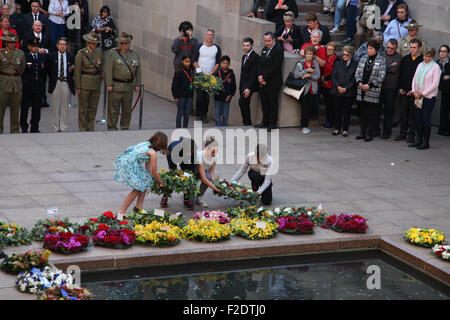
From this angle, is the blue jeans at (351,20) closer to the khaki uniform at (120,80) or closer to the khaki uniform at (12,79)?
the khaki uniform at (120,80)

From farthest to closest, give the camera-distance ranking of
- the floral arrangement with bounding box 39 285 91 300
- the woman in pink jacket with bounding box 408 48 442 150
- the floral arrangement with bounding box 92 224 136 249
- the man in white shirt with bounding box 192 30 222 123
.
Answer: the man in white shirt with bounding box 192 30 222 123 → the woman in pink jacket with bounding box 408 48 442 150 → the floral arrangement with bounding box 92 224 136 249 → the floral arrangement with bounding box 39 285 91 300

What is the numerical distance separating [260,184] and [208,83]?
15.8 feet

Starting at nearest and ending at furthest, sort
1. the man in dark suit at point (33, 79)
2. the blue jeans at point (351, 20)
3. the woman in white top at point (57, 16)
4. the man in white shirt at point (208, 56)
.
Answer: the man in dark suit at point (33, 79)
the man in white shirt at point (208, 56)
the blue jeans at point (351, 20)
the woman in white top at point (57, 16)

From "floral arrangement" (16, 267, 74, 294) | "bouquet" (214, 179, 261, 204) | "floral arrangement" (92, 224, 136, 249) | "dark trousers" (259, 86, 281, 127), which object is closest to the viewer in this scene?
"floral arrangement" (16, 267, 74, 294)

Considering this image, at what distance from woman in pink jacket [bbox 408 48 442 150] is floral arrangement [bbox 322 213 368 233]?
16.6ft

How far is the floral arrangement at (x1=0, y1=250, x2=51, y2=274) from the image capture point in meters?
8.87

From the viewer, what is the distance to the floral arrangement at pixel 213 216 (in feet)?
35.5

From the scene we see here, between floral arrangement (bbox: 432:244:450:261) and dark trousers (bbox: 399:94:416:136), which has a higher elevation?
dark trousers (bbox: 399:94:416:136)

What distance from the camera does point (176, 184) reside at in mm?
11195

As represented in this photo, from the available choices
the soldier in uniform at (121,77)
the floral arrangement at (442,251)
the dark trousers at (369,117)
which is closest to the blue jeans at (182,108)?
the soldier in uniform at (121,77)

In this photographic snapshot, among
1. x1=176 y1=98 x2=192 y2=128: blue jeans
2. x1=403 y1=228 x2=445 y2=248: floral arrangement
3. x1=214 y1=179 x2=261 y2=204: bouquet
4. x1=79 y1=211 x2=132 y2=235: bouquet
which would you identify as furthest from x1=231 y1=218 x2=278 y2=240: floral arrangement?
x1=176 y1=98 x2=192 y2=128: blue jeans

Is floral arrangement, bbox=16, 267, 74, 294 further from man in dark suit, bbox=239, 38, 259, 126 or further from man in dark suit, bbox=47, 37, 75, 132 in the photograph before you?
man in dark suit, bbox=239, 38, 259, 126

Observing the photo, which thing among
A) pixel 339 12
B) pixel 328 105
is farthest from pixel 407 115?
pixel 339 12

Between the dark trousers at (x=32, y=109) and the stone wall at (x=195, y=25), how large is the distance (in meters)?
4.26
